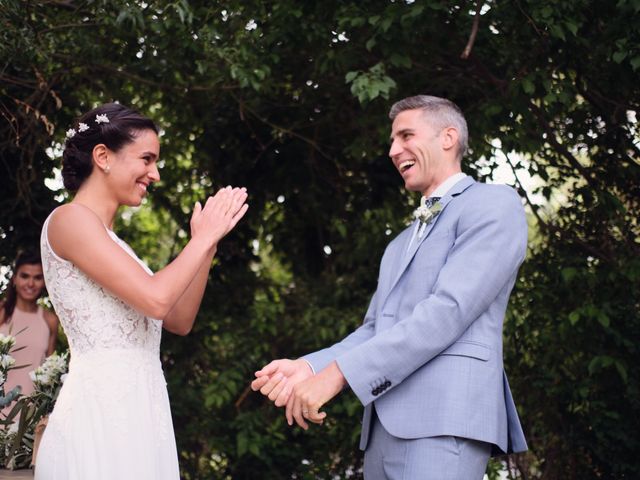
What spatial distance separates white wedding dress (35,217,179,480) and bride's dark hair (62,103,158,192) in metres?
0.26

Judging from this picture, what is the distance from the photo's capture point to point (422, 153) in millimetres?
3000

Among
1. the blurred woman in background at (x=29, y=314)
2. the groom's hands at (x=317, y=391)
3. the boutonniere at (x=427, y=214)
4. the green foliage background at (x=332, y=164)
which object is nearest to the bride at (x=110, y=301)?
the groom's hands at (x=317, y=391)

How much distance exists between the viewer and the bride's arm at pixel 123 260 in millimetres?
2621

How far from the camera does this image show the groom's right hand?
2.72 m

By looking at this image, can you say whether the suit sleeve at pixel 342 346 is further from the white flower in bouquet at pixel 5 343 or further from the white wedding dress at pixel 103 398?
the white flower in bouquet at pixel 5 343

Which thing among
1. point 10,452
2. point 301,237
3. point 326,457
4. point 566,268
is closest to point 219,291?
point 301,237

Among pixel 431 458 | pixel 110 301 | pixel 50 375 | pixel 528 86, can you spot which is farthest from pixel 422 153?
pixel 528 86

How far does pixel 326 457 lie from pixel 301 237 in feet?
5.92

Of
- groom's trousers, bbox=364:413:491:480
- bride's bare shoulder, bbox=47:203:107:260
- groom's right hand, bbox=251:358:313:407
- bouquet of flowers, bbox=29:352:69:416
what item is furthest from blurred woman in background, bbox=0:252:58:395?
groom's trousers, bbox=364:413:491:480

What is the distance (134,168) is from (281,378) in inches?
32.1

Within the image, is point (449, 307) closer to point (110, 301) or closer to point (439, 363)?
point (439, 363)

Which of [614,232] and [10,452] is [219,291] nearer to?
[614,232]

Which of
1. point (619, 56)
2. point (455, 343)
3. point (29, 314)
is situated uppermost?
point (619, 56)

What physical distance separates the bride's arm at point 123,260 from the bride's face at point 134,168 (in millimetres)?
174
